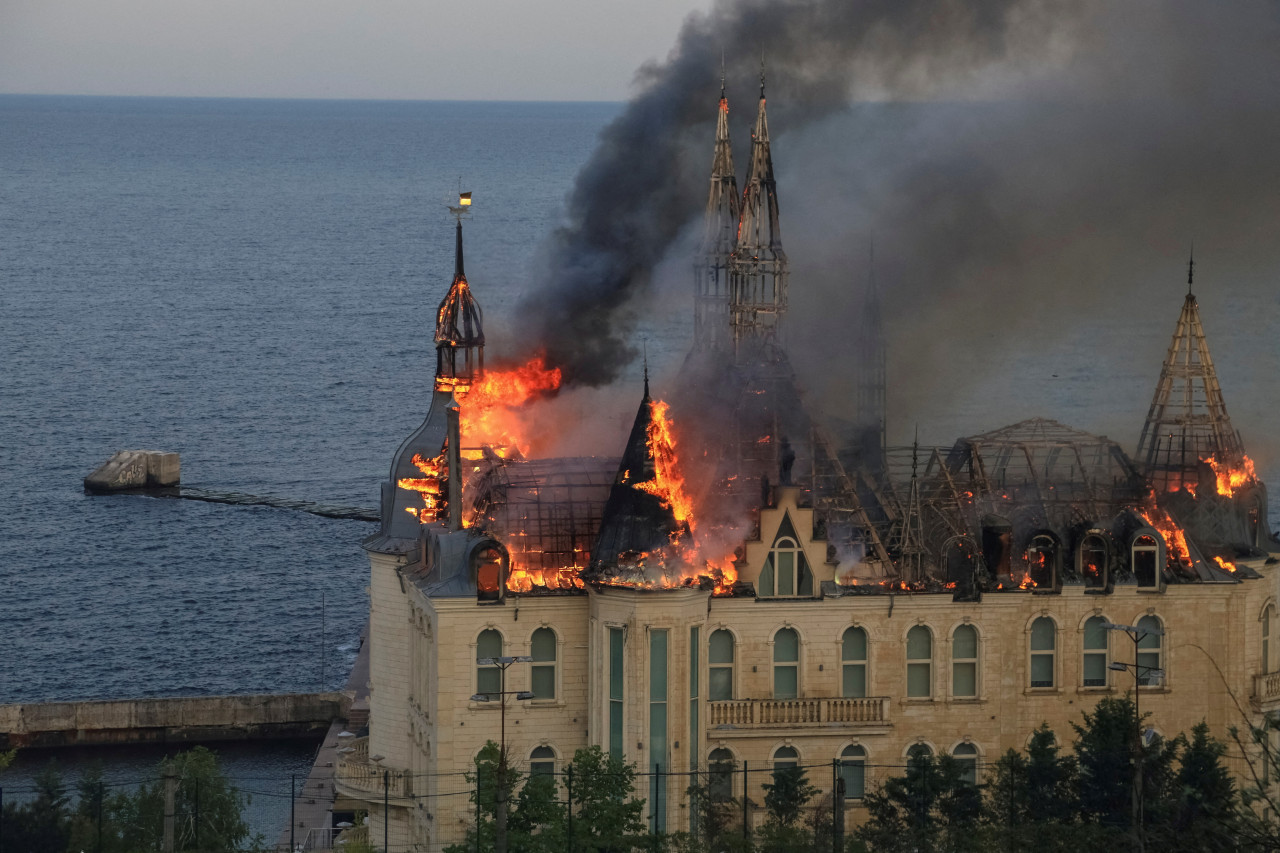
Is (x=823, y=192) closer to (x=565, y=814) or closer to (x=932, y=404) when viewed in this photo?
(x=932, y=404)

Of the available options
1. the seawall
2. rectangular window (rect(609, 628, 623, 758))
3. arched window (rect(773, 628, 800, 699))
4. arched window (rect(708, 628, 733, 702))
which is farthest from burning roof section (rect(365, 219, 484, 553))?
the seawall

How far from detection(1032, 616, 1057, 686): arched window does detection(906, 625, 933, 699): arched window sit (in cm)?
383

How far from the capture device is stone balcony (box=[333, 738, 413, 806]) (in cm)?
9550

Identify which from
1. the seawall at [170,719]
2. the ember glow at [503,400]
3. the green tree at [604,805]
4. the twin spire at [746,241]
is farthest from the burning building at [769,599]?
the seawall at [170,719]

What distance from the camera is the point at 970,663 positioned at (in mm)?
93500

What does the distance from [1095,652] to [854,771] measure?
9885 millimetres

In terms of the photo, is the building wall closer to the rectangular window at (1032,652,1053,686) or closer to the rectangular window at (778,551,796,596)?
the rectangular window at (1032,652,1053,686)

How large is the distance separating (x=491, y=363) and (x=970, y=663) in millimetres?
28144

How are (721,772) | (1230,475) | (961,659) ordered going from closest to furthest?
1. (721,772)
2. (961,659)
3. (1230,475)

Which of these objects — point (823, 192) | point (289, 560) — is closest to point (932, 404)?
point (823, 192)

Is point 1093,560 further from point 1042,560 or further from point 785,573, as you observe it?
point 785,573

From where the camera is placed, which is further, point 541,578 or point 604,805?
point 541,578

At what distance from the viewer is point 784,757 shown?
92188mm

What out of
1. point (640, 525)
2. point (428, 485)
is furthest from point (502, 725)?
point (428, 485)
